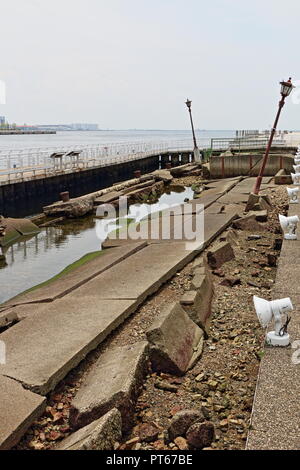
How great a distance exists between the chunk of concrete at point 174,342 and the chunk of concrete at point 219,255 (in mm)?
2926

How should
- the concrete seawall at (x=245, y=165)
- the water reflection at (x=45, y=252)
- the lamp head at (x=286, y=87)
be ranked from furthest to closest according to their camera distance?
the concrete seawall at (x=245, y=165) → the lamp head at (x=286, y=87) → the water reflection at (x=45, y=252)

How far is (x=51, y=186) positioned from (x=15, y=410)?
2206 centimetres

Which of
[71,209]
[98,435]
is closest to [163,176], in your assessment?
[71,209]

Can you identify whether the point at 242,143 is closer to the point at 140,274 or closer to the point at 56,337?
the point at 140,274

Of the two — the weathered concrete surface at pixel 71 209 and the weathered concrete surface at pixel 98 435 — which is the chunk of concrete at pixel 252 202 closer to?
the weathered concrete surface at pixel 71 209

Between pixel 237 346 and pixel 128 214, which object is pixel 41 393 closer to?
pixel 237 346

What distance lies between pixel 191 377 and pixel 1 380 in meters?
1.72

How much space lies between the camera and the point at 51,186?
25344 mm

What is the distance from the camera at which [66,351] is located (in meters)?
4.96

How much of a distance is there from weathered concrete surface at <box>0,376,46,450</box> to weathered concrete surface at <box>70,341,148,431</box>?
30 centimetres

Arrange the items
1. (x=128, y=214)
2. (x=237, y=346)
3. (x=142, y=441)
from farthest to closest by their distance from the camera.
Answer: (x=128, y=214) < (x=237, y=346) < (x=142, y=441)

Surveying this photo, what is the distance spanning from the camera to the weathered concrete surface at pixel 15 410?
3.67 metres

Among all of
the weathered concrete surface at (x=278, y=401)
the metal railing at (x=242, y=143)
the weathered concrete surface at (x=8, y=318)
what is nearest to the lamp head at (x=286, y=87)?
the weathered concrete surface at (x=278, y=401)
